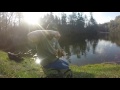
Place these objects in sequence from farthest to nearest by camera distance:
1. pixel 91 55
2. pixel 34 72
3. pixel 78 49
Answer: pixel 78 49 < pixel 91 55 < pixel 34 72

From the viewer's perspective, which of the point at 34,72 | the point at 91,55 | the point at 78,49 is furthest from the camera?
the point at 78,49

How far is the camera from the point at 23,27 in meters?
75.0

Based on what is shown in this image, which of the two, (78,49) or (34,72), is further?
(78,49)

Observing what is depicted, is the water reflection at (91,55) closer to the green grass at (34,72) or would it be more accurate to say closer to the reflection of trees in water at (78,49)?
the reflection of trees in water at (78,49)

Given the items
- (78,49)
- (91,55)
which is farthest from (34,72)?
(78,49)

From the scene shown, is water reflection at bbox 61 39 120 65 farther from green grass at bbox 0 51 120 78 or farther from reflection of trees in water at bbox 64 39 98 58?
green grass at bbox 0 51 120 78

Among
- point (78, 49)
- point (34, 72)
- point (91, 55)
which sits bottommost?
point (78, 49)

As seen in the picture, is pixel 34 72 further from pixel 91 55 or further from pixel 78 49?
pixel 78 49

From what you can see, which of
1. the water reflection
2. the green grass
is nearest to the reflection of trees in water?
the water reflection

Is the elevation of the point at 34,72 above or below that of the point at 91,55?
above

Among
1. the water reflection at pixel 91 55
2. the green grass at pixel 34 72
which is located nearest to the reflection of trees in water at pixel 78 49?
the water reflection at pixel 91 55

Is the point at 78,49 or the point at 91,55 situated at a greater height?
the point at 91,55
